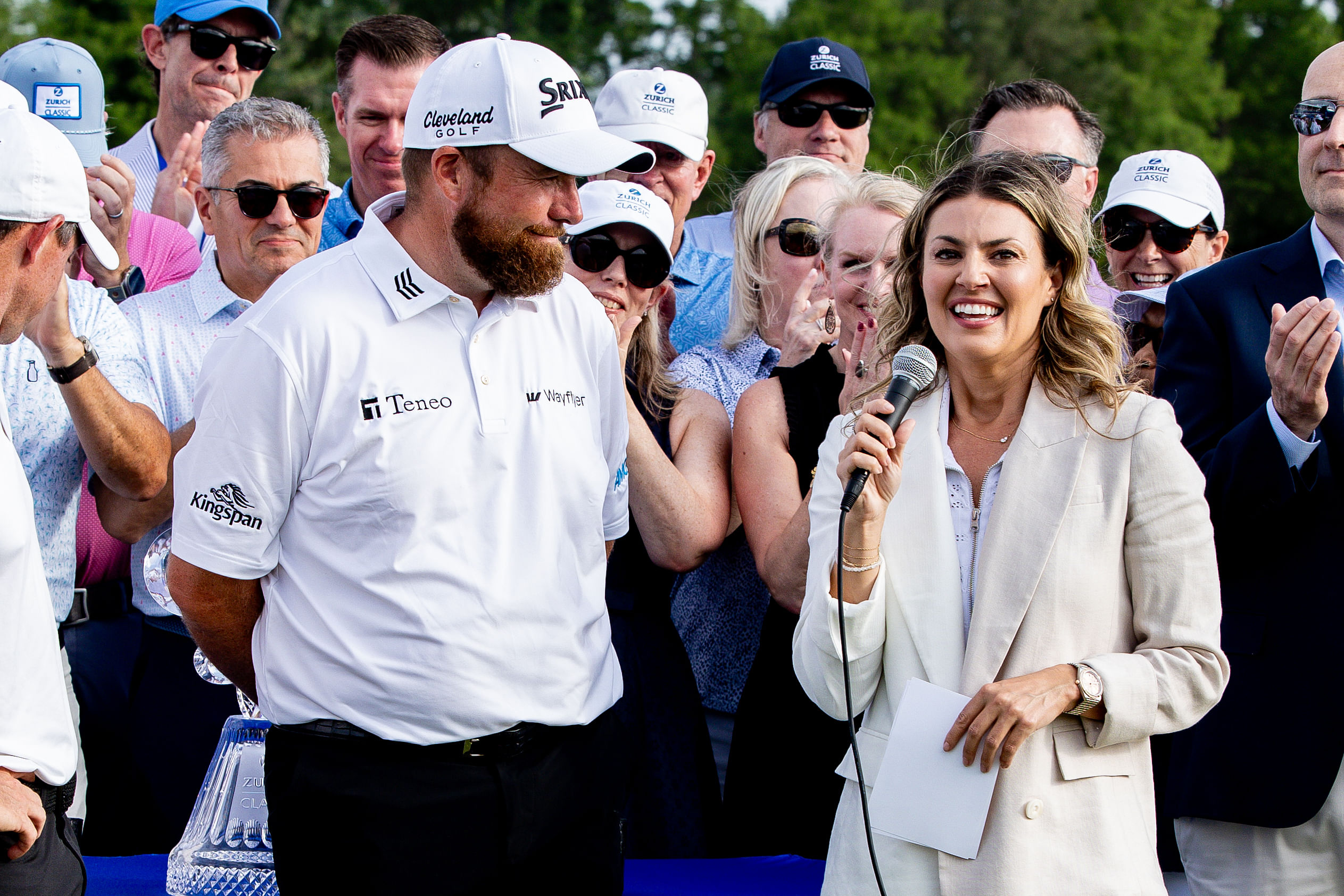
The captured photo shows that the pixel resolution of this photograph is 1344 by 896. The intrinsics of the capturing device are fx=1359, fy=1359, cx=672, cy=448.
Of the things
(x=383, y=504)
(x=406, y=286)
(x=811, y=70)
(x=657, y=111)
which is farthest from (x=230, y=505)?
(x=811, y=70)

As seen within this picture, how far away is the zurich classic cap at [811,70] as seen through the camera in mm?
5457

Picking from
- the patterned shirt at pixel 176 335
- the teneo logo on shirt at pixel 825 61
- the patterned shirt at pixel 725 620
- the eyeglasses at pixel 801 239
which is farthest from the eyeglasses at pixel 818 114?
the patterned shirt at pixel 176 335

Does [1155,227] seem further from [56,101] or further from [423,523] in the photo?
[56,101]

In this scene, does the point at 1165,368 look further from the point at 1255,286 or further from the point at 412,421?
the point at 412,421

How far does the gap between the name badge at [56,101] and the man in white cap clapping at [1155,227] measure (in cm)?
353

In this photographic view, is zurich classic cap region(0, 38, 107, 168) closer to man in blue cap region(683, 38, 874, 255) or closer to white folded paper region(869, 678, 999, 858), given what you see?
man in blue cap region(683, 38, 874, 255)

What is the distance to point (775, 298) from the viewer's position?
4348mm

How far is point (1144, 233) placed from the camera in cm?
481

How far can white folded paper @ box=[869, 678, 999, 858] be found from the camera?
2576 millimetres

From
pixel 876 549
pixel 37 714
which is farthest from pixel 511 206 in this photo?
pixel 37 714

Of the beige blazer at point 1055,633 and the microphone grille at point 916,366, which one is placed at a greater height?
the microphone grille at point 916,366

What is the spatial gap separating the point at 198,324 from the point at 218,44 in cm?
169

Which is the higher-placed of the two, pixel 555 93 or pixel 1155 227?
pixel 555 93

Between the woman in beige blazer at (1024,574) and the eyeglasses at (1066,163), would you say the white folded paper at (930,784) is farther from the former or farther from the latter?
the eyeglasses at (1066,163)
